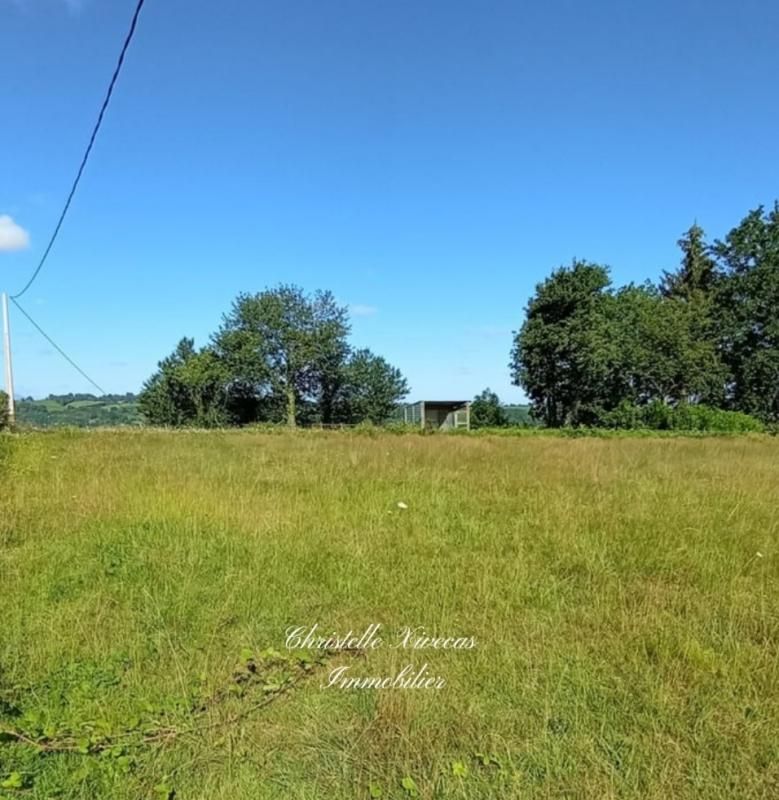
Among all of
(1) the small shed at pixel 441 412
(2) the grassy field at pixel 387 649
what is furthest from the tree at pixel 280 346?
(2) the grassy field at pixel 387 649

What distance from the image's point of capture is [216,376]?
41000mm

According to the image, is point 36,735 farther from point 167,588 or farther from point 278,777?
point 167,588

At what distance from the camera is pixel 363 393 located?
44969 mm

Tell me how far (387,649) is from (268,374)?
40.3m

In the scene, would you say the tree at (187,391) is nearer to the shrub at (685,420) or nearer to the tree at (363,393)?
the tree at (363,393)

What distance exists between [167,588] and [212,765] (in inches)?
69.9

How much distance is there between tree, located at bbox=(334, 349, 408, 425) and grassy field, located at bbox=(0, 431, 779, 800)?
38713mm

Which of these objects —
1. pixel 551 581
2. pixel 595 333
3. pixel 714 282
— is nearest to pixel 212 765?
pixel 551 581

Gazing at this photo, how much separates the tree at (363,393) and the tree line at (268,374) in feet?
0.28

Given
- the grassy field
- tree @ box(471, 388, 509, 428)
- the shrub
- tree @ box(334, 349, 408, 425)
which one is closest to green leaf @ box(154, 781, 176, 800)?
Answer: the grassy field

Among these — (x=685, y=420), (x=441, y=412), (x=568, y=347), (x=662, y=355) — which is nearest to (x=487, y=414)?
(x=441, y=412)

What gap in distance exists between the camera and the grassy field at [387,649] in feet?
6.11

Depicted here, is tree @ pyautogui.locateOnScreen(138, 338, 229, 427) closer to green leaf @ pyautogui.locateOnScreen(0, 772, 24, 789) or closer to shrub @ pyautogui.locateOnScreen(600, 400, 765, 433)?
shrub @ pyautogui.locateOnScreen(600, 400, 765, 433)

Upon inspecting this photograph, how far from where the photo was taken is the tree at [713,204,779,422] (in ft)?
110
